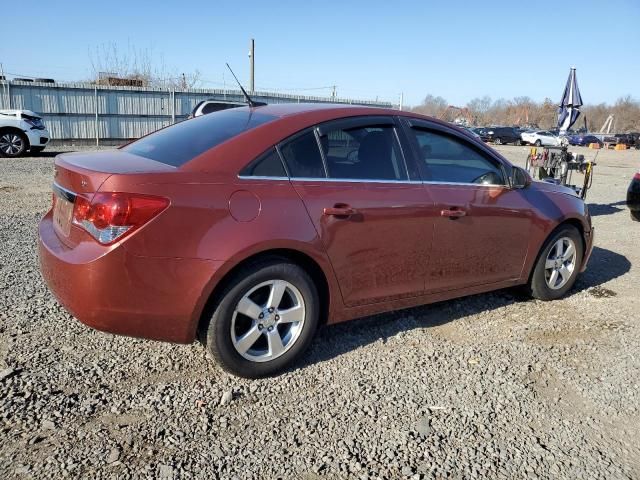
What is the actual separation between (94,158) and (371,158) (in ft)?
5.73

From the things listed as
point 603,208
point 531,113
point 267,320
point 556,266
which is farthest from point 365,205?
point 531,113

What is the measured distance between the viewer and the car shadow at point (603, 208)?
9.80m

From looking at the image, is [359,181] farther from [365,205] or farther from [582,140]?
[582,140]

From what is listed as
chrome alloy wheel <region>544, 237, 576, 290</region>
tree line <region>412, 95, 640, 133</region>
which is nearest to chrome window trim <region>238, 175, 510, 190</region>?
chrome alloy wheel <region>544, 237, 576, 290</region>

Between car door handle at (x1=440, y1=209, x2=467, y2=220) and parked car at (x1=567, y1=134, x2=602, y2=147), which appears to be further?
parked car at (x1=567, y1=134, x2=602, y2=147)

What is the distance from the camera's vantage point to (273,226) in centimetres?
290

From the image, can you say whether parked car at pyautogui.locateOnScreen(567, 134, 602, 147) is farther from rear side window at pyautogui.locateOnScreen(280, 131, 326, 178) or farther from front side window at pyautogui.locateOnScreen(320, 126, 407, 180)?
rear side window at pyautogui.locateOnScreen(280, 131, 326, 178)

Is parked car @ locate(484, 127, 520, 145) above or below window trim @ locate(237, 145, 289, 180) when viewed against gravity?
below

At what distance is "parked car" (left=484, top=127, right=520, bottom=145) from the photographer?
42281mm

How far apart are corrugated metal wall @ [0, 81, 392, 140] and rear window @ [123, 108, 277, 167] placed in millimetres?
18673

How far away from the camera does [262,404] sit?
9.43ft

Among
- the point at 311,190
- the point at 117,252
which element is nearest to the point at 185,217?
the point at 117,252

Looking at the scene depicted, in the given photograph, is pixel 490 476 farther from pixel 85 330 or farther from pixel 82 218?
pixel 85 330

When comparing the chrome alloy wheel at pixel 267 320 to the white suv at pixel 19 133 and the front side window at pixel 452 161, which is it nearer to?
the front side window at pixel 452 161
